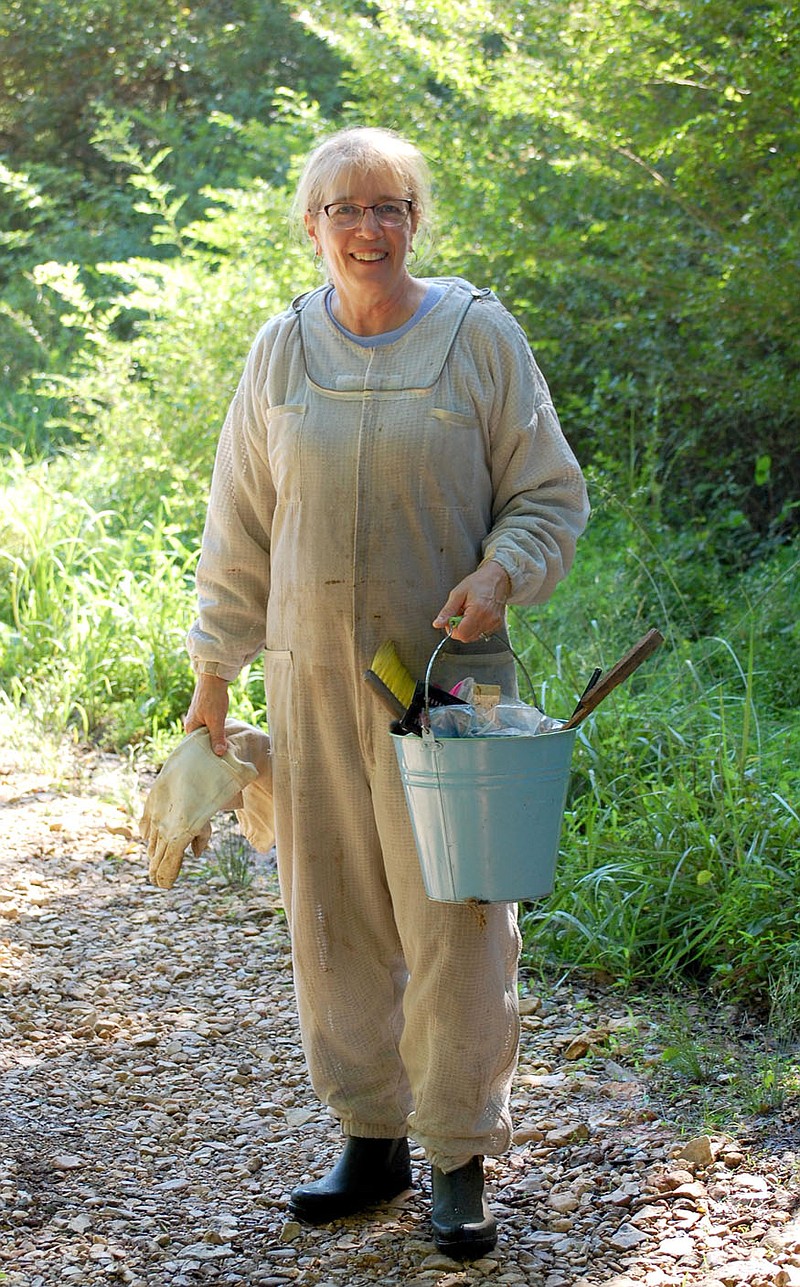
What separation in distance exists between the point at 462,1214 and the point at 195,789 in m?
0.85

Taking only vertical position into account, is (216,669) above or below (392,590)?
below

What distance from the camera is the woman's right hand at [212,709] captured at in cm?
264

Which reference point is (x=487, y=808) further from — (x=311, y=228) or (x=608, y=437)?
(x=608, y=437)

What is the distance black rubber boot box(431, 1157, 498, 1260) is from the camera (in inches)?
95.5

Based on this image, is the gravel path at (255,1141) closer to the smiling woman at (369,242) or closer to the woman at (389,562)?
the woman at (389,562)

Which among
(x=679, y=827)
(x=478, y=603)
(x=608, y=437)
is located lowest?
(x=679, y=827)

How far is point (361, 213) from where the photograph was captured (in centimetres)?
237

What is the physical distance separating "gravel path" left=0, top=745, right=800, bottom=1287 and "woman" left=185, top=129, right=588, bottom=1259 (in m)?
0.23

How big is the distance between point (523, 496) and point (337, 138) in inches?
26.5

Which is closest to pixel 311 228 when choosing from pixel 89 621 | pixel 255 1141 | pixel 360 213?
pixel 360 213

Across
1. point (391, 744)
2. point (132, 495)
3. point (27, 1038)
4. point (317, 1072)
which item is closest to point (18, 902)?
point (27, 1038)

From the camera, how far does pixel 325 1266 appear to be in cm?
247

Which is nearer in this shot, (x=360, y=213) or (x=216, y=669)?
(x=360, y=213)

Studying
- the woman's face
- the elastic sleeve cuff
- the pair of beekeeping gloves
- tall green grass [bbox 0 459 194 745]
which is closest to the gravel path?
the pair of beekeeping gloves
